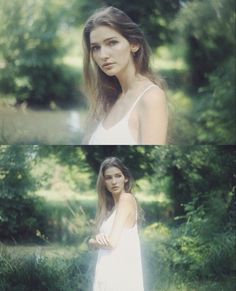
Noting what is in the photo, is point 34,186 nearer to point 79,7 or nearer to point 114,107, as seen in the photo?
point 114,107

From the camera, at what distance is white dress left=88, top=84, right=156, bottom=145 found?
9.26 ft

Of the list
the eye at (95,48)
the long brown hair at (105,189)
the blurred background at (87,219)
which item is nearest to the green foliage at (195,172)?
→ the blurred background at (87,219)

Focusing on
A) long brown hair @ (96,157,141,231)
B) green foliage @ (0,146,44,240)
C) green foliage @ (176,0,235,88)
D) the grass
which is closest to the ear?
green foliage @ (176,0,235,88)

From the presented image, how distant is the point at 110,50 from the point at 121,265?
900 mm

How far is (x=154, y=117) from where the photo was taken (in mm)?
2820

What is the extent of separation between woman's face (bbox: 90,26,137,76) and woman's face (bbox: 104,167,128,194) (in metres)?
0.41

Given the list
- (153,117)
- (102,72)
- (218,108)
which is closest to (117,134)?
(153,117)

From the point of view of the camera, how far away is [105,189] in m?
2.87

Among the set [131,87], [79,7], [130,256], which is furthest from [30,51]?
[130,256]

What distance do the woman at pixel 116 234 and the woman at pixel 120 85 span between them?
0.15 meters

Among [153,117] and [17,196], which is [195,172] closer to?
[153,117]

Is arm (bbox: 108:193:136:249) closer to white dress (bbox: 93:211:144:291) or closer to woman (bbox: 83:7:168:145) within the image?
white dress (bbox: 93:211:144:291)

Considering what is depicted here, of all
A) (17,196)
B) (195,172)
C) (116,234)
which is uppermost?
(195,172)

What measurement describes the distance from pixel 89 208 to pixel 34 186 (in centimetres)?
25
